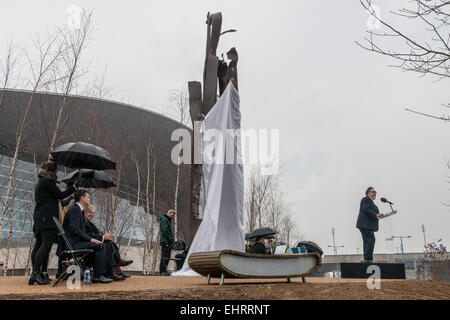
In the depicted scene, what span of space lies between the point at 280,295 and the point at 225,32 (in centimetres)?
701

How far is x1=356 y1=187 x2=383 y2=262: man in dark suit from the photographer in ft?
26.2

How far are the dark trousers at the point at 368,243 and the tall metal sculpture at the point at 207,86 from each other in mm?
3641

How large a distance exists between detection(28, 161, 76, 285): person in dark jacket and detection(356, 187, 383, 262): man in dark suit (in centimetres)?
599

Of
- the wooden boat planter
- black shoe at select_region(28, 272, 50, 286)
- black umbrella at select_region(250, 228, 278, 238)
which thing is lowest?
black shoe at select_region(28, 272, 50, 286)

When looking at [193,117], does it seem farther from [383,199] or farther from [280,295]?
[280,295]

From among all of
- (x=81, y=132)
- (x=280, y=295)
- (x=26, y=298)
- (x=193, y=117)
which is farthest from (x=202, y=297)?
(x=81, y=132)

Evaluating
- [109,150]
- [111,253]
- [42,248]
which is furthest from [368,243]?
[109,150]

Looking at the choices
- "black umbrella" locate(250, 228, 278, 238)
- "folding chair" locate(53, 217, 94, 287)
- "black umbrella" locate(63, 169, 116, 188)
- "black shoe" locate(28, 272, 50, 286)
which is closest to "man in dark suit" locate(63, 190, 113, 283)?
"folding chair" locate(53, 217, 94, 287)

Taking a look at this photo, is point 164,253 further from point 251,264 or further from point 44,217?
point 251,264

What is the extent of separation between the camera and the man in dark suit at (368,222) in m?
7.98

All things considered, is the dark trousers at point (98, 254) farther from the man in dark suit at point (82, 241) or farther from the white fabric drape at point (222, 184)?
the white fabric drape at point (222, 184)

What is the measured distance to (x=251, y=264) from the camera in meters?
4.88

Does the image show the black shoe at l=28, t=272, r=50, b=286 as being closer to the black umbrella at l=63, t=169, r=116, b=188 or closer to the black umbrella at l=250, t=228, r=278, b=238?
the black umbrella at l=63, t=169, r=116, b=188

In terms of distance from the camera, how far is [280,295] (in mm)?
3848
